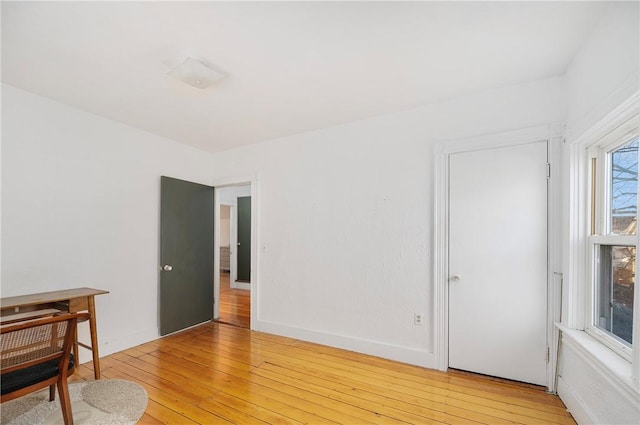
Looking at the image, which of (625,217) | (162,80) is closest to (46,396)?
(162,80)

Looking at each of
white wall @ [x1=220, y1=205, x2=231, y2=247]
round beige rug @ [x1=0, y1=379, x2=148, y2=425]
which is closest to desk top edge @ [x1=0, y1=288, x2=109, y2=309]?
round beige rug @ [x1=0, y1=379, x2=148, y2=425]

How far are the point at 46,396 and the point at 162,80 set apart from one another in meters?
2.63

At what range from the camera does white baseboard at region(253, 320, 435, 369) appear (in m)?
2.76

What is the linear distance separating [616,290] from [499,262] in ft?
2.49

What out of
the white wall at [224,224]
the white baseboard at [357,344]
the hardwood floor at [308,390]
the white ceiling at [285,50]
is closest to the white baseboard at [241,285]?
the white wall at [224,224]

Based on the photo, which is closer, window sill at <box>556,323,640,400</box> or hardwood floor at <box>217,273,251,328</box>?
window sill at <box>556,323,640,400</box>

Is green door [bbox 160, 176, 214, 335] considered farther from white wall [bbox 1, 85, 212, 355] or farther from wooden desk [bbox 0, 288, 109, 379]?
wooden desk [bbox 0, 288, 109, 379]

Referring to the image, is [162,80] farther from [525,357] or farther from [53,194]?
[525,357]

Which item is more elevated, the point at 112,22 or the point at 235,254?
the point at 112,22

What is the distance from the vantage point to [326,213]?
3.41 m

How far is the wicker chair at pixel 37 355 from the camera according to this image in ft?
5.17

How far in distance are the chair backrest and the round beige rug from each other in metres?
0.47

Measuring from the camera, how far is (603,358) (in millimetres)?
1626

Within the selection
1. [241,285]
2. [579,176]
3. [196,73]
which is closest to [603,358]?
[579,176]
